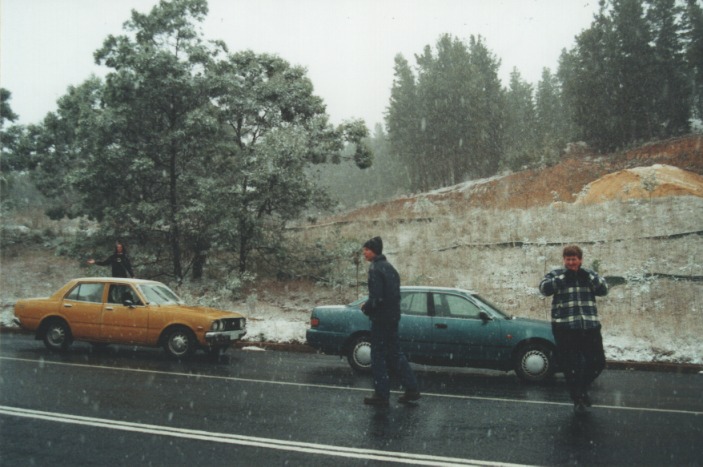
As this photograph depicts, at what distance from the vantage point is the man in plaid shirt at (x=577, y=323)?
6.64m

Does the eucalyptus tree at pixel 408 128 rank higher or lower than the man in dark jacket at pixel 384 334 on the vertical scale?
higher

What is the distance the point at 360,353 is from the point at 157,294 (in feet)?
14.6

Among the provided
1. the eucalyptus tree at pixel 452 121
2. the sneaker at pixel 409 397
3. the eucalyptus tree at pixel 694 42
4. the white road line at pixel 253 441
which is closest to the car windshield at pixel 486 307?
the sneaker at pixel 409 397

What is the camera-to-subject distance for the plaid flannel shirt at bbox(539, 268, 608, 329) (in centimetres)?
661

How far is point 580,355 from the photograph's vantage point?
6.68 meters

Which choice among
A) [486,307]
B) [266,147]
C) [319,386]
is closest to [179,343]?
[319,386]

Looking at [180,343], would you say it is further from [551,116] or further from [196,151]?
[551,116]

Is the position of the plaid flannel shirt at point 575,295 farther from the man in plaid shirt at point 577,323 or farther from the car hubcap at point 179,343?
the car hubcap at point 179,343

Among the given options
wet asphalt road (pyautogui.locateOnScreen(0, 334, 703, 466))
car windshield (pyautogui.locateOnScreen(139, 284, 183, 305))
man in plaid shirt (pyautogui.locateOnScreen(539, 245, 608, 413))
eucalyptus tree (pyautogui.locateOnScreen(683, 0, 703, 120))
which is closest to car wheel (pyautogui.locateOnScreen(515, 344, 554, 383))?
wet asphalt road (pyautogui.locateOnScreen(0, 334, 703, 466))

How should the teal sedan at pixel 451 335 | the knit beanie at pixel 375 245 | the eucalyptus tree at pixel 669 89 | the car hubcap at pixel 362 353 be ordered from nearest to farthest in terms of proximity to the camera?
the knit beanie at pixel 375 245 < the teal sedan at pixel 451 335 < the car hubcap at pixel 362 353 < the eucalyptus tree at pixel 669 89

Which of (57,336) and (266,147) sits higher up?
(266,147)

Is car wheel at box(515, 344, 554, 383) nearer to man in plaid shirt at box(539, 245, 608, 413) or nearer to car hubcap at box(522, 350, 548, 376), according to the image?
car hubcap at box(522, 350, 548, 376)

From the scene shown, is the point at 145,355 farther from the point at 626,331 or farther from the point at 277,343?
the point at 626,331

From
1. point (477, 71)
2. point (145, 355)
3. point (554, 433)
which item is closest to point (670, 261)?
point (554, 433)
